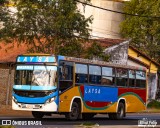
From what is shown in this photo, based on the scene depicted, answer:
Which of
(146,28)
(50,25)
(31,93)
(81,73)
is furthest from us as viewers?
(146,28)

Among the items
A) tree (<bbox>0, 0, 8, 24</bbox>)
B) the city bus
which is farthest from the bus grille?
tree (<bbox>0, 0, 8, 24</bbox>)

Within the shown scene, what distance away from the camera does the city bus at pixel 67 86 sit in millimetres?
24078

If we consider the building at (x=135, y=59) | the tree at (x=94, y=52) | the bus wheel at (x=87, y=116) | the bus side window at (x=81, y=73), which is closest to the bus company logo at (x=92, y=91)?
the bus side window at (x=81, y=73)

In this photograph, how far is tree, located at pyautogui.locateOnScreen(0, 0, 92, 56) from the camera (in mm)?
35469

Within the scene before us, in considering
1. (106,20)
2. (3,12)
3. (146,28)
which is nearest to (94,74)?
(3,12)

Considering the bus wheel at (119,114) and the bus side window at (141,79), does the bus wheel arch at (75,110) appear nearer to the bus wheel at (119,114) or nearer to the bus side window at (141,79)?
the bus wheel at (119,114)

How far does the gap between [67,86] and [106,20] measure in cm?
4366

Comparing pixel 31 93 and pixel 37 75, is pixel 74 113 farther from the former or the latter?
pixel 37 75

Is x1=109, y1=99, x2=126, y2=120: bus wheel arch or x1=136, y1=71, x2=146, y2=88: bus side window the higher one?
x1=136, y1=71, x2=146, y2=88: bus side window

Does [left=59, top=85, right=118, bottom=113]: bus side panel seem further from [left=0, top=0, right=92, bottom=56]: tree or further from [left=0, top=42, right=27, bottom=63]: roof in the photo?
[left=0, top=42, right=27, bottom=63]: roof

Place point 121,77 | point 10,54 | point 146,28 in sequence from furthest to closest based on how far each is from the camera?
1. point 146,28
2. point 10,54
3. point 121,77

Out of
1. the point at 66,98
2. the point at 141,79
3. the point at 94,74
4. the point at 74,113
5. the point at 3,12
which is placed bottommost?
the point at 74,113

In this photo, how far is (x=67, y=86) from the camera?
2464 centimetres

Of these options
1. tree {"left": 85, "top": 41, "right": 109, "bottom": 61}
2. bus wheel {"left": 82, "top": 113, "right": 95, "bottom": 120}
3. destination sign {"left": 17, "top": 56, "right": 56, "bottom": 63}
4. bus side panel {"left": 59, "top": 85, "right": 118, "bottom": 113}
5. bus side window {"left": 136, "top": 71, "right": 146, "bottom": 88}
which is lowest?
bus wheel {"left": 82, "top": 113, "right": 95, "bottom": 120}
